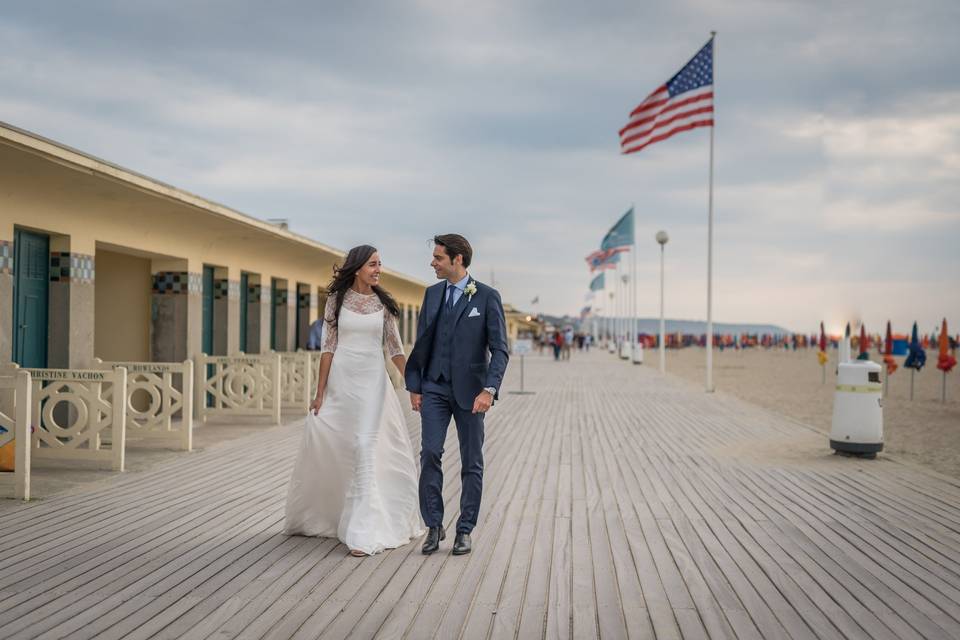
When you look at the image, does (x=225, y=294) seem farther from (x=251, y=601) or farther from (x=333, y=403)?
(x=251, y=601)

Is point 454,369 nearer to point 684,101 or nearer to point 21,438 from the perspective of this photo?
point 21,438

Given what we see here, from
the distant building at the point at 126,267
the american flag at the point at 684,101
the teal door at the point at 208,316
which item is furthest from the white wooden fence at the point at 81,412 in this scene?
the american flag at the point at 684,101

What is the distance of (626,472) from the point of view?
7801 millimetres

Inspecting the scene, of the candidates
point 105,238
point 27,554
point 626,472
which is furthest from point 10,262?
point 626,472

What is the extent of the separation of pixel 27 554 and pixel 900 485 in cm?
670

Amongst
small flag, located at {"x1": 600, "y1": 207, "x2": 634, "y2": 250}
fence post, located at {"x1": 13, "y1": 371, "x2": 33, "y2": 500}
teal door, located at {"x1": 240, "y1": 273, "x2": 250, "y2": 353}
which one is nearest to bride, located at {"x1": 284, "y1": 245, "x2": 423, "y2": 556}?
fence post, located at {"x1": 13, "y1": 371, "x2": 33, "y2": 500}

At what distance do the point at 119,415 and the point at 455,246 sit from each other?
4.12 m

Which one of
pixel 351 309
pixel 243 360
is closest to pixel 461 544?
pixel 351 309

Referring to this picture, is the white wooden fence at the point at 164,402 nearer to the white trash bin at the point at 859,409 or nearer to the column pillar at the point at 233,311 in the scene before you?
the column pillar at the point at 233,311

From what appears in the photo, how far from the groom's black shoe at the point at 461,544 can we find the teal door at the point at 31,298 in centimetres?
632

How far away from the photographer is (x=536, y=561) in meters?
4.62

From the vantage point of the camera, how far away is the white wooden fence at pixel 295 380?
540 inches

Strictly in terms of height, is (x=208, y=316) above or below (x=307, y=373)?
above

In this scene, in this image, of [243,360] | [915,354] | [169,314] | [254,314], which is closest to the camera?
[243,360]
